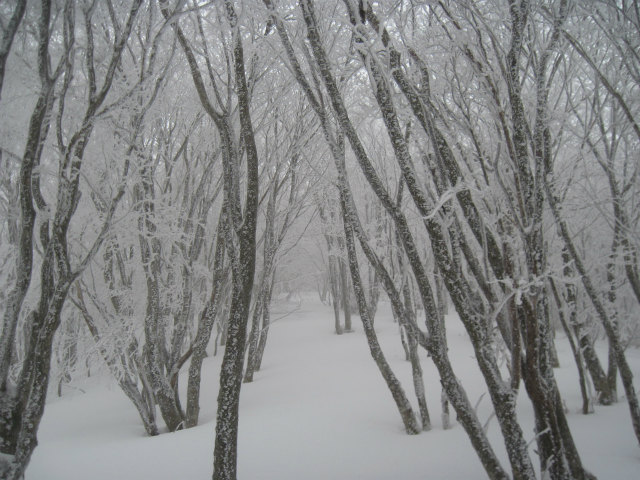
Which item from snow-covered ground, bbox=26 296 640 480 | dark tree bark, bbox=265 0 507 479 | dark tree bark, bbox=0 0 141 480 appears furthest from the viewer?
snow-covered ground, bbox=26 296 640 480

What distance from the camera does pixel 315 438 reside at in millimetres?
3701

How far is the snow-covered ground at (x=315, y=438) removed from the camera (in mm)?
3006

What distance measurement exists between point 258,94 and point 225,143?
117 inches

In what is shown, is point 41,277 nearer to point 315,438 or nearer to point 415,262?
point 415,262

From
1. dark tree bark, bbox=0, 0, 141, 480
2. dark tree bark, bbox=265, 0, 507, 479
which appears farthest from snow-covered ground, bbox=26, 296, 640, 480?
dark tree bark, bbox=0, 0, 141, 480

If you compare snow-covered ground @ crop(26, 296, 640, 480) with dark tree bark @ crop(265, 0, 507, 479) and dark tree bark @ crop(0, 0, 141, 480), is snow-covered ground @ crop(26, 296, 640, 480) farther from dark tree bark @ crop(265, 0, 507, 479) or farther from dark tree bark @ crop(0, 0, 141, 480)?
dark tree bark @ crop(0, 0, 141, 480)

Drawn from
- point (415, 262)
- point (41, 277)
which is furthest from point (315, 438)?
point (41, 277)

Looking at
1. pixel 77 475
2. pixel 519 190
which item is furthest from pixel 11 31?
pixel 77 475

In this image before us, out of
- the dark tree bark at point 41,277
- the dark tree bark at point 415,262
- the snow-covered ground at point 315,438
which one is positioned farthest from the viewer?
the snow-covered ground at point 315,438

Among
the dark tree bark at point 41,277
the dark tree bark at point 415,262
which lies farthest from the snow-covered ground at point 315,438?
the dark tree bark at point 41,277

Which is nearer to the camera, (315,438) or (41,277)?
(41,277)

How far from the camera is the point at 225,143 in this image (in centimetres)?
273

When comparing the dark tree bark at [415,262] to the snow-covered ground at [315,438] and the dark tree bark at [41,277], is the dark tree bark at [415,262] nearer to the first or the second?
the snow-covered ground at [315,438]

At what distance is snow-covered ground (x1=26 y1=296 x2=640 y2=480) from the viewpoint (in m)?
3.01
